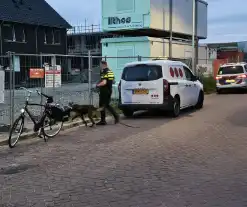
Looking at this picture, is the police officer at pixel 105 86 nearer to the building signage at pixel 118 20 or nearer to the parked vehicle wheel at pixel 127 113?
the parked vehicle wheel at pixel 127 113

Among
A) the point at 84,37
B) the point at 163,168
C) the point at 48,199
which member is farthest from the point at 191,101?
the point at 84,37

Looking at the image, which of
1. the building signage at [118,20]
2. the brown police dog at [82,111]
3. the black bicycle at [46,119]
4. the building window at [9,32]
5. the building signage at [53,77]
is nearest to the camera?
the black bicycle at [46,119]

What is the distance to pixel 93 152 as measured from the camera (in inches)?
332

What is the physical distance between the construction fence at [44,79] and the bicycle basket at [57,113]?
1.73 ft

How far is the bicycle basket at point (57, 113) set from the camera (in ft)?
33.3

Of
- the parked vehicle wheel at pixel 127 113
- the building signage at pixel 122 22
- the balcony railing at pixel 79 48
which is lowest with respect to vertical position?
the parked vehicle wheel at pixel 127 113

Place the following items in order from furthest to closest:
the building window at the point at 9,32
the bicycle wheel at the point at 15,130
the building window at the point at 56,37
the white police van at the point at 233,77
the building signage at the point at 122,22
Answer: the building window at the point at 56,37, the building window at the point at 9,32, the white police van at the point at 233,77, the building signage at the point at 122,22, the bicycle wheel at the point at 15,130

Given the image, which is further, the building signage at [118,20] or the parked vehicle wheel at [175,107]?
the building signage at [118,20]

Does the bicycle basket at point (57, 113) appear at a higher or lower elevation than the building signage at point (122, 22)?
lower

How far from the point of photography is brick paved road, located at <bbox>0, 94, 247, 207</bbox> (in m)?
5.50

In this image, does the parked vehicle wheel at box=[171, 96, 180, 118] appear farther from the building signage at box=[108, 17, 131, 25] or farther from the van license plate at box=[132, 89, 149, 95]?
the building signage at box=[108, 17, 131, 25]

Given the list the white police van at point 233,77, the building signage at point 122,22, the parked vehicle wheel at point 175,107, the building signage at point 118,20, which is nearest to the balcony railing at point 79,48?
the building signage at point 122,22

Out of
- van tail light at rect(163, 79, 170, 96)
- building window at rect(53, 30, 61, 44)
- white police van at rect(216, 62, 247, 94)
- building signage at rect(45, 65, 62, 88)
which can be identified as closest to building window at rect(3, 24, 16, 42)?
building window at rect(53, 30, 61, 44)

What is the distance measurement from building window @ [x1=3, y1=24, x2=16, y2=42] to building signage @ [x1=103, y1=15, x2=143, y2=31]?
59.1 feet
